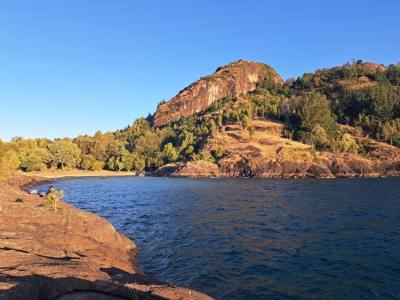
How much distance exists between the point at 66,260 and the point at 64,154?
579 ft

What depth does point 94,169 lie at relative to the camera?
654 feet

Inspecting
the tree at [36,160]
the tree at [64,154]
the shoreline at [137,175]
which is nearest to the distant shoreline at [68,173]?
the shoreline at [137,175]

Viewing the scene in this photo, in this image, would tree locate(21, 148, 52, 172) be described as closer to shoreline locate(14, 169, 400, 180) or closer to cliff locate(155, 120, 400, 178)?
shoreline locate(14, 169, 400, 180)

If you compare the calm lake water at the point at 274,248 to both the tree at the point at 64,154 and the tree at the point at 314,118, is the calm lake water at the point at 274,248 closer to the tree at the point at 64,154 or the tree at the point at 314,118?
the tree at the point at 314,118

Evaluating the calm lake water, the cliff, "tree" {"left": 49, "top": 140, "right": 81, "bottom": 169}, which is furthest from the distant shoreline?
the calm lake water

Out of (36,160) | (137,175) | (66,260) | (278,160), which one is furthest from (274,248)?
(36,160)

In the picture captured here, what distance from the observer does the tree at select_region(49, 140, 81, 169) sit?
182 m

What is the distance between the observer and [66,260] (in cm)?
1978

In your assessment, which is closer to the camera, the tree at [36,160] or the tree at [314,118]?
the tree at [36,160]

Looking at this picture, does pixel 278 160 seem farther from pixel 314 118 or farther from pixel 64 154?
pixel 64 154

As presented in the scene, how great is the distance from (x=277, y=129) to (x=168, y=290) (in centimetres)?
17566

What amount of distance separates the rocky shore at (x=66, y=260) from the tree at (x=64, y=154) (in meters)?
160

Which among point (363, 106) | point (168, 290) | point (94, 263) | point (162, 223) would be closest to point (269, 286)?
point (168, 290)

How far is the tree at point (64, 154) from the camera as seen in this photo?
182 metres
